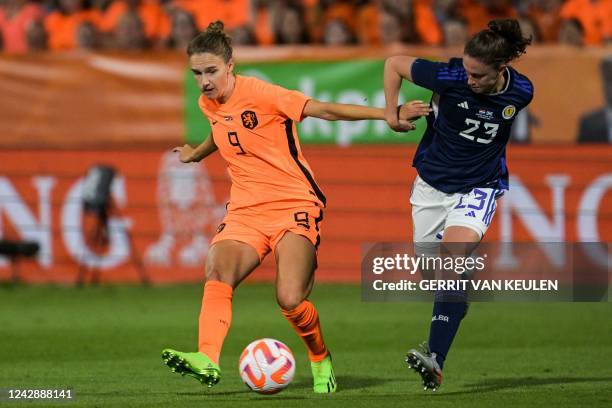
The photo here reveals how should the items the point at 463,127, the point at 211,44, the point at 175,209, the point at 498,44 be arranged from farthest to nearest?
the point at 175,209
the point at 463,127
the point at 211,44
the point at 498,44

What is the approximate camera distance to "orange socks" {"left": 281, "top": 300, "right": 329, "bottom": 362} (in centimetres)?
777

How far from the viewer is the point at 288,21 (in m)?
15.6

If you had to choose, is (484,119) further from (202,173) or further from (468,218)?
(202,173)

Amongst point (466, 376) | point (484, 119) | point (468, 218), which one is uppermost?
point (484, 119)

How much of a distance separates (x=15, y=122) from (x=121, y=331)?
4603mm

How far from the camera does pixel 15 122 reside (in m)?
15.3

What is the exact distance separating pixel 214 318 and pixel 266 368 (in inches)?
17.0

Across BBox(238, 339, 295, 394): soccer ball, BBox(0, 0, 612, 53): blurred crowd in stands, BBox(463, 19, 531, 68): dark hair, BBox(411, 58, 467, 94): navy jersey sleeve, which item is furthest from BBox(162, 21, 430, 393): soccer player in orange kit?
BBox(0, 0, 612, 53): blurred crowd in stands

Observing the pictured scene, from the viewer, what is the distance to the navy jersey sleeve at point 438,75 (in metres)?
7.88

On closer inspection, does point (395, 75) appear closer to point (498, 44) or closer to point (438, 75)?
point (438, 75)

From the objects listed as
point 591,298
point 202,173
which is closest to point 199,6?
point 202,173

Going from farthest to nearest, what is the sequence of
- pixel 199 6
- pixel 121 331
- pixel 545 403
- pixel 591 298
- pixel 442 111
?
pixel 199 6 → pixel 591 298 → pixel 121 331 → pixel 442 111 → pixel 545 403

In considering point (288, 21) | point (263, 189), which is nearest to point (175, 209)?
point (288, 21)

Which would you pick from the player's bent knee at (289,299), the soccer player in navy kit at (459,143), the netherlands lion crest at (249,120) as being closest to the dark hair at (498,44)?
the soccer player in navy kit at (459,143)
